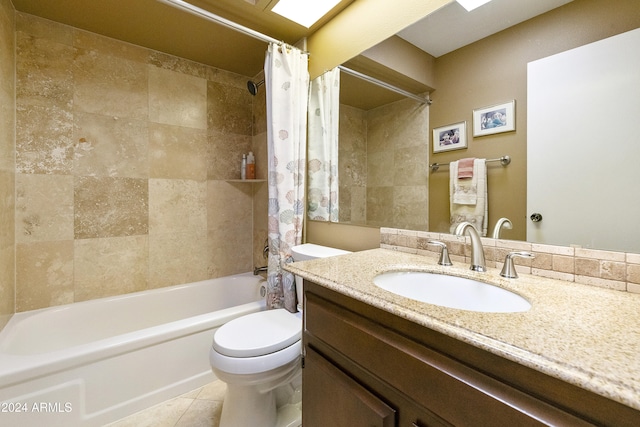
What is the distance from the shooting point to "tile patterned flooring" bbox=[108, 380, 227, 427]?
53.3 inches

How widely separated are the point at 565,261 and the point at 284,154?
1445 millimetres

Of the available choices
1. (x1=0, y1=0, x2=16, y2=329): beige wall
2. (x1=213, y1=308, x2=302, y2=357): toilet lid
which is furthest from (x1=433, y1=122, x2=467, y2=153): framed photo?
(x1=0, y1=0, x2=16, y2=329): beige wall

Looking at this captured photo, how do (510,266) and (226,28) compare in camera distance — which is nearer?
(510,266)

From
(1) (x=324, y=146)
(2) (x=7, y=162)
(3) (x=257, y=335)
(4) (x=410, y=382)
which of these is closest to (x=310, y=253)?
(3) (x=257, y=335)

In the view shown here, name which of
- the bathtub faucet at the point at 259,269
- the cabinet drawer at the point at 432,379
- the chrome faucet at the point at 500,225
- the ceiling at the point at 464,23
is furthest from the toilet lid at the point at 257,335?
the ceiling at the point at 464,23

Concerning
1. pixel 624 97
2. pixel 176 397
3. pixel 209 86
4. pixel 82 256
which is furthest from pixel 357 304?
pixel 209 86

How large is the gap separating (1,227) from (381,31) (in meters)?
2.26

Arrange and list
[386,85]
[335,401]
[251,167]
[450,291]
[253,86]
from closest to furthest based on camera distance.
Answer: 1. [335,401]
2. [450,291]
3. [386,85]
4. [253,86]
5. [251,167]

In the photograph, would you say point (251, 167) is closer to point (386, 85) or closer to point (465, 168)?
point (386, 85)

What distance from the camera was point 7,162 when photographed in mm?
1485

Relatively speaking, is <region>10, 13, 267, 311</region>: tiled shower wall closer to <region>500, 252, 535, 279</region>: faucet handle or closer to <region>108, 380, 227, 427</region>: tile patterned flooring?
<region>108, 380, 227, 427</region>: tile patterned flooring

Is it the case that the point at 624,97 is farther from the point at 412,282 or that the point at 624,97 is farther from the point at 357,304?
the point at 357,304

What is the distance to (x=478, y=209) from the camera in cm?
104

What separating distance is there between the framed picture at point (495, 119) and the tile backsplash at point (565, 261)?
417 millimetres
